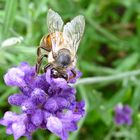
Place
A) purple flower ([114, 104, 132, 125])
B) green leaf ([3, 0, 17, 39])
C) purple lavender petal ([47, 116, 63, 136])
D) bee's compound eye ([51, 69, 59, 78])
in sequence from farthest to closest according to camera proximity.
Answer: purple flower ([114, 104, 132, 125]), green leaf ([3, 0, 17, 39]), bee's compound eye ([51, 69, 59, 78]), purple lavender petal ([47, 116, 63, 136])

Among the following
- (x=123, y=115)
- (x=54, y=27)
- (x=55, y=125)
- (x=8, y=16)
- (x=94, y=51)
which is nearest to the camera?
(x=55, y=125)

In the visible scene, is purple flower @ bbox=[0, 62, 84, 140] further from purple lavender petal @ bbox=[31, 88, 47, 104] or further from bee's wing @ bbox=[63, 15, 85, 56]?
bee's wing @ bbox=[63, 15, 85, 56]

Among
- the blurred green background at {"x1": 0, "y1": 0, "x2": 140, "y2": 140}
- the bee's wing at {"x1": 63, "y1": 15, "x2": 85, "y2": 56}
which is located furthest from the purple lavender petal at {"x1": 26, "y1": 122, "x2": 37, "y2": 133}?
the blurred green background at {"x1": 0, "y1": 0, "x2": 140, "y2": 140}

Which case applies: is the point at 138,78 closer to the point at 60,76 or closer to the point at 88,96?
the point at 88,96

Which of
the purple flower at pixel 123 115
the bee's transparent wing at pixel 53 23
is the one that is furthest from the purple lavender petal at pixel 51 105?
the purple flower at pixel 123 115

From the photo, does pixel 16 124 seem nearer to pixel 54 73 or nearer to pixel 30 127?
pixel 30 127

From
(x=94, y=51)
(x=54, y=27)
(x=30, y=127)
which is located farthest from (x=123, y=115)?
(x=30, y=127)
